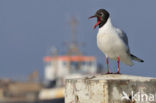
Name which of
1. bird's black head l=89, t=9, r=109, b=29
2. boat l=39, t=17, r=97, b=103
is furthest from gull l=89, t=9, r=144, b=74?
boat l=39, t=17, r=97, b=103

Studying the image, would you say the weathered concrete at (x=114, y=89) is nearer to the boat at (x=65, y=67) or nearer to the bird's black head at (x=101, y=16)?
the bird's black head at (x=101, y=16)

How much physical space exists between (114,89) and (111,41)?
150 centimetres

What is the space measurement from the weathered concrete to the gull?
0.89m

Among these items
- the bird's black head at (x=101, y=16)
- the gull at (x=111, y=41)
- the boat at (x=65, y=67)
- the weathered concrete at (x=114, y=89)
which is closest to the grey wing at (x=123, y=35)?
the gull at (x=111, y=41)

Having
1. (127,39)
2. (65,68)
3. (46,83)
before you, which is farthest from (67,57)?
(127,39)

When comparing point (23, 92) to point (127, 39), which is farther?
point (23, 92)

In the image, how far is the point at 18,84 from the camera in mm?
61406

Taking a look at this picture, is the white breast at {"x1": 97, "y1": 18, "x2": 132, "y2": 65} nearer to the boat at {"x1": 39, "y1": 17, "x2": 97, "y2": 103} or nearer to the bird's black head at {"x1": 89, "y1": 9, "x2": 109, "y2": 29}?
the bird's black head at {"x1": 89, "y1": 9, "x2": 109, "y2": 29}

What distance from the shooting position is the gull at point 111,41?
6004 millimetres

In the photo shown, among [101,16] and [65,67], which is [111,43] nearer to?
[101,16]

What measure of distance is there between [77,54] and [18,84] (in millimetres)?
10573

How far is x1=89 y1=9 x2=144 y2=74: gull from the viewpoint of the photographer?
600 centimetres

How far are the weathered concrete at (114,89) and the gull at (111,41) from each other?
2.94 feet

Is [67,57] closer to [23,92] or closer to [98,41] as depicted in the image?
[23,92]
